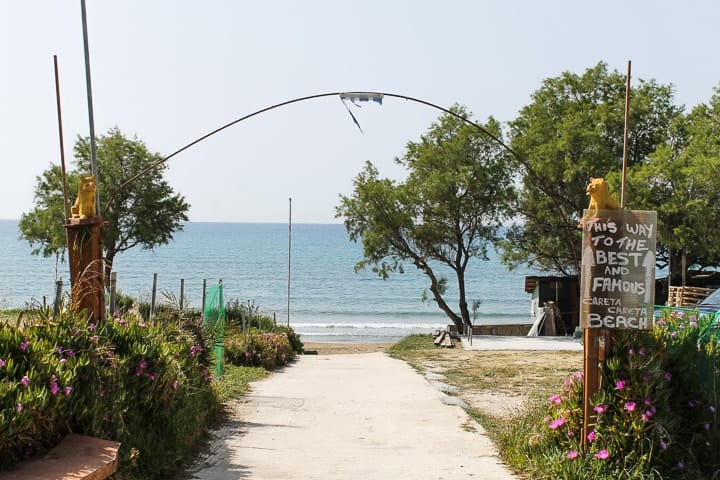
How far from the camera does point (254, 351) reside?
17.1 metres

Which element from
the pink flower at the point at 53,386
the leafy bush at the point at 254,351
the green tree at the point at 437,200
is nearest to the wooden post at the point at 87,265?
the pink flower at the point at 53,386

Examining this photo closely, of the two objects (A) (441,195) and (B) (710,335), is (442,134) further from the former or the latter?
(B) (710,335)

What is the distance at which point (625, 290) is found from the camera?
6859mm

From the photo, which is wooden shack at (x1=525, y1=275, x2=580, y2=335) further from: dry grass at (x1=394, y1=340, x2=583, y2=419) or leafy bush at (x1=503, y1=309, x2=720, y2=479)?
leafy bush at (x1=503, y1=309, x2=720, y2=479)

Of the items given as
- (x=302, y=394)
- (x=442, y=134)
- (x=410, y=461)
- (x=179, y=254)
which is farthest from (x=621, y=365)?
(x=179, y=254)

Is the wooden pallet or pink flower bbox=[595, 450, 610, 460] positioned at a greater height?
the wooden pallet

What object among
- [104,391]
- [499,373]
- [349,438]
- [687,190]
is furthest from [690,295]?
[104,391]

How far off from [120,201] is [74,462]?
3278 centimetres

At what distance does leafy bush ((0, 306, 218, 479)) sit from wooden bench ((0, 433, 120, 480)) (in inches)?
3.7

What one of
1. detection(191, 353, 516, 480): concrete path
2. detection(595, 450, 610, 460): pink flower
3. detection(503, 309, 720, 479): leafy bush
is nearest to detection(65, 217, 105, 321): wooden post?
detection(191, 353, 516, 480): concrete path

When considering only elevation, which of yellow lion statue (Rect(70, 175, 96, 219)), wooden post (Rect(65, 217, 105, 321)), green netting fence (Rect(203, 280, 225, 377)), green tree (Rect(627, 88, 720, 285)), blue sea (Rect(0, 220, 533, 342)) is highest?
green tree (Rect(627, 88, 720, 285))

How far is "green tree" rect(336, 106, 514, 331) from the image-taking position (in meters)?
33.4

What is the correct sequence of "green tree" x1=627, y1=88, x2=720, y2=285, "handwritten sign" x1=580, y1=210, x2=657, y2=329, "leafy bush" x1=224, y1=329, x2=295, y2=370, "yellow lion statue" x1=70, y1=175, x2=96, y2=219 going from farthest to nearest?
"green tree" x1=627, y1=88, x2=720, y2=285, "leafy bush" x1=224, y1=329, x2=295, y2=370, "yellow lion statue" x1=70, y1=175, x2=96, y2=219, "handwritten sign" x1=580, y1=210, x2=657, y2=329

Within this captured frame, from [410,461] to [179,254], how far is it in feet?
416
